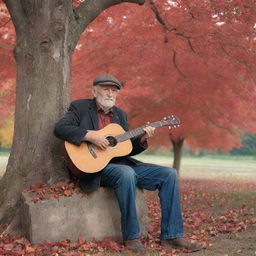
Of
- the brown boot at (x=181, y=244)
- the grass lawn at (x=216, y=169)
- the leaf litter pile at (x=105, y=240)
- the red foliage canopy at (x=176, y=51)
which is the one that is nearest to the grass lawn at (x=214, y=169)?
the grass lawn at (x=216, y=169)

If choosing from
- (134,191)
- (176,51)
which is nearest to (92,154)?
(134,191)

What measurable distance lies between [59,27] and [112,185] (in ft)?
7.52

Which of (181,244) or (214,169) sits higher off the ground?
(181,244)

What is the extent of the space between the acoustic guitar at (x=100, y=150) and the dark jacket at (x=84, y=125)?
110mm

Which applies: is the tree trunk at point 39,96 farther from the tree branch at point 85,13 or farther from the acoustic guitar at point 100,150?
the acoustic guitar at point 100,150

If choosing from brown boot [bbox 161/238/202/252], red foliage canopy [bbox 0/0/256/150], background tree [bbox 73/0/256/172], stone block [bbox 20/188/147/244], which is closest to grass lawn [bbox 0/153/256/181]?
red foliage canopy [bbox 0/0/256/150]

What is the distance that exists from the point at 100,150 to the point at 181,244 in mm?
1387

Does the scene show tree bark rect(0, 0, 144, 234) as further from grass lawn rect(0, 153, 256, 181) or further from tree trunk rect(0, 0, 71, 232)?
grass lawn rect(0, 153, 256, 181)

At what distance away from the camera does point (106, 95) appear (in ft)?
17.7

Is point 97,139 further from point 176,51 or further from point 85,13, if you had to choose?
point 176,51

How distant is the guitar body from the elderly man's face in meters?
0.34

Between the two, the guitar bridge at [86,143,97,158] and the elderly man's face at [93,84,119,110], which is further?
the elderly man's face at [93,84,119,110]

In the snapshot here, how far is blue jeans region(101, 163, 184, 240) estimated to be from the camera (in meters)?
4.96

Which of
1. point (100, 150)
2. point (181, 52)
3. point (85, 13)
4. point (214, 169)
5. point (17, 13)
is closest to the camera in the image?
point (100, 150)
